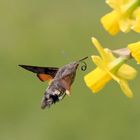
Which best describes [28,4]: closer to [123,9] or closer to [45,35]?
[45,35]

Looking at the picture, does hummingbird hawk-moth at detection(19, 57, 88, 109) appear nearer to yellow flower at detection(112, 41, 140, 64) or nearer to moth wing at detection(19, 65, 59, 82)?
moth wing at detection(19, 65, 59, 82)

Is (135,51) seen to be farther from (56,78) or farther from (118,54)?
(56,78)

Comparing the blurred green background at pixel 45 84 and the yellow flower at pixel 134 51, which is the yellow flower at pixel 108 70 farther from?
the blurred green background at pixel 45 84

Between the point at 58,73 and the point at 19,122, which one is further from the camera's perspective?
the point at 19,122

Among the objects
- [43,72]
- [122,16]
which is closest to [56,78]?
[43,72]

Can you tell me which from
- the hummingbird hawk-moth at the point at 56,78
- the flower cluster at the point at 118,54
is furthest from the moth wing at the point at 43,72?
→ the flower cluster at the point at 118,54

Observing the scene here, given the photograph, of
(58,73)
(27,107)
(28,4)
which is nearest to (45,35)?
(28,4)
